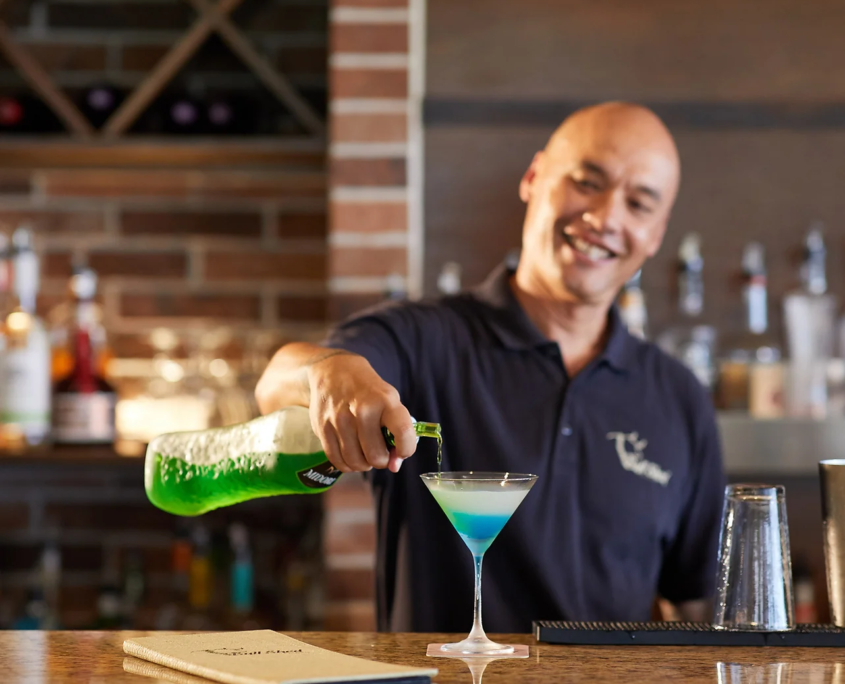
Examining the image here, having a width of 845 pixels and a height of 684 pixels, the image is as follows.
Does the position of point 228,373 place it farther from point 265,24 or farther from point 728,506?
point 728,506

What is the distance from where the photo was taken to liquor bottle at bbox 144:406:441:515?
1184 millimetres

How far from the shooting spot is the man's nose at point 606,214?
1.75 meters

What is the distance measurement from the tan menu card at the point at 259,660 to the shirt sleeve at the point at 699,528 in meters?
0.85

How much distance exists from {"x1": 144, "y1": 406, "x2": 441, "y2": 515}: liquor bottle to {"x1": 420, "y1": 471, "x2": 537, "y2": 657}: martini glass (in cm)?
6

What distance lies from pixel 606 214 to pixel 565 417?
1.09ft

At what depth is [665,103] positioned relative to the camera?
2459 mm

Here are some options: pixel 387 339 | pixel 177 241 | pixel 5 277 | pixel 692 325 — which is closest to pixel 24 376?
pixel 5 277

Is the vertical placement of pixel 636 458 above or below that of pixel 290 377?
below

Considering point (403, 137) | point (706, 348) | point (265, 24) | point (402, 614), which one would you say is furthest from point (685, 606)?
point (265, 24)

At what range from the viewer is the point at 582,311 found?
5.92 ft

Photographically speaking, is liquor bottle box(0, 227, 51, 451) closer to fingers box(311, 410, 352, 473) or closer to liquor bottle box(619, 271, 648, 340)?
liquor bottle box(619, 271, 648, 340)

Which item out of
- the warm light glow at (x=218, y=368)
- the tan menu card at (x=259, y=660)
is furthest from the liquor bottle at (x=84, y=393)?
the tan menu card at (x=259, y=660)

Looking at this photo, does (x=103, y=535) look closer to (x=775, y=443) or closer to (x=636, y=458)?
(x=636, y=458)

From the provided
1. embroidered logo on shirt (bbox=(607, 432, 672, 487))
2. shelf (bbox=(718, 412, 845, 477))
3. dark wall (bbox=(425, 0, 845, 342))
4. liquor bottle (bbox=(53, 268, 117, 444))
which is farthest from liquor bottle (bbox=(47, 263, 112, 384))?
shelf (bbox=(718, 412, 845, 477))
